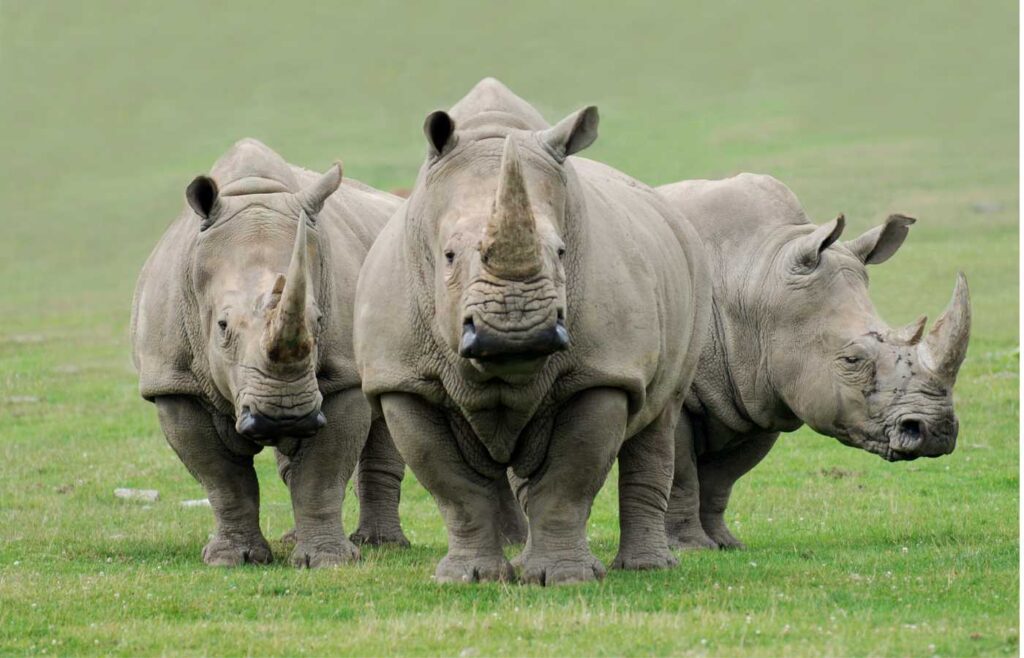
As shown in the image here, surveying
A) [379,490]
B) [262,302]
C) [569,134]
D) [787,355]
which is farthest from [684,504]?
[569,134]

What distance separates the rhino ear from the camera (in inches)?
466

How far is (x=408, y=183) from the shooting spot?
50.2m

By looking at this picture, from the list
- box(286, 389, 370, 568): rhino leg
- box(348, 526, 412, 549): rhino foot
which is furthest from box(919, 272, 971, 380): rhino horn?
box(348, 526, 412, 549): rhino foot

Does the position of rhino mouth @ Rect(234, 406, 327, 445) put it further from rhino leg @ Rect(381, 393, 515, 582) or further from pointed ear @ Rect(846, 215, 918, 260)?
pointed ear @ Rect(846, 215, 918, 260)

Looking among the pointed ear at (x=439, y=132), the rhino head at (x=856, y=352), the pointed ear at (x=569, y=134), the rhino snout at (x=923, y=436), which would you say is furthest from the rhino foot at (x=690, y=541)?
the pointed ear at (x=439, y=132)

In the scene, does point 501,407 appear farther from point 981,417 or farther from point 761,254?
point 981,417

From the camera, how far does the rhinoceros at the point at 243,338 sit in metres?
11.7

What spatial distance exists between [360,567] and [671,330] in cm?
243

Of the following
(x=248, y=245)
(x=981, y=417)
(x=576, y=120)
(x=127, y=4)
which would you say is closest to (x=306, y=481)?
(x=248, y=245)

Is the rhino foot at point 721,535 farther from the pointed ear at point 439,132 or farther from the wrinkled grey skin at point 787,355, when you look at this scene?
the pointed ear at point 439,132

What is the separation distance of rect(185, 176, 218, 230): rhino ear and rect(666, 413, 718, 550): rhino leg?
11.6 ft

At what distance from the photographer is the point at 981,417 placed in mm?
20844

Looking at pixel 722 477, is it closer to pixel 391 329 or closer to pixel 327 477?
pixel 327 477

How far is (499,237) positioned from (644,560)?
3.19 m
